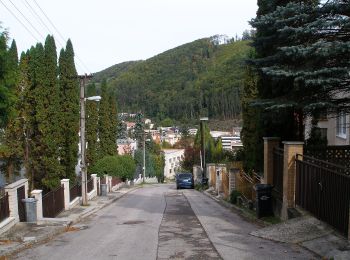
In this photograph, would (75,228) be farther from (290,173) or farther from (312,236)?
(312,236)

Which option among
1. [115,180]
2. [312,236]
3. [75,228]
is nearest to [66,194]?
[75,228]

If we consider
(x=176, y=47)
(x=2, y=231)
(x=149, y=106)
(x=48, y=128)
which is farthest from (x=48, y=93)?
(x=176, y=47)

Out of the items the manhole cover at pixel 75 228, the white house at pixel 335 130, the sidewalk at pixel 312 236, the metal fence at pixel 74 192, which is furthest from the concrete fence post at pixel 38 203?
the white house at pixel 335 130

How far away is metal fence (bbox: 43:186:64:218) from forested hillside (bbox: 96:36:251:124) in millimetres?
129614

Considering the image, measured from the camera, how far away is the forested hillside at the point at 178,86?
16012cm

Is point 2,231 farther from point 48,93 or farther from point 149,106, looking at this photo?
point 149,106

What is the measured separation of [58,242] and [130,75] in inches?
6737

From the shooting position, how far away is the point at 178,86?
176m

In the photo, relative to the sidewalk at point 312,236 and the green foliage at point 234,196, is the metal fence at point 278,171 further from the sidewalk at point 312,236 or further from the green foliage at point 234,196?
the green foliage at point 234,196

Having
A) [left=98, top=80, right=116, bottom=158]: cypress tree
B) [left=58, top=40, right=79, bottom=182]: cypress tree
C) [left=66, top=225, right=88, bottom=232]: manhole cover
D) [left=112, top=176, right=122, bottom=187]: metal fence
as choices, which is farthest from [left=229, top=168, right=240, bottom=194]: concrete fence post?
Result: [left=98, top=80, right=116, bottom=158]: cypress tree

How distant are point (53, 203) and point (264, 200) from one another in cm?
933

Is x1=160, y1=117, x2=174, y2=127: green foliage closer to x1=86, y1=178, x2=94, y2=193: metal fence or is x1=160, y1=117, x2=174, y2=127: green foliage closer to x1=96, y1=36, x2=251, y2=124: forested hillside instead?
x1=96, y1=36, x2=251, y2=124: forested hillside

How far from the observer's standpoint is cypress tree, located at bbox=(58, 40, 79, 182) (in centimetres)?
3331

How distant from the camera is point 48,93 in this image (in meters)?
31.3
